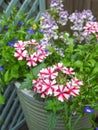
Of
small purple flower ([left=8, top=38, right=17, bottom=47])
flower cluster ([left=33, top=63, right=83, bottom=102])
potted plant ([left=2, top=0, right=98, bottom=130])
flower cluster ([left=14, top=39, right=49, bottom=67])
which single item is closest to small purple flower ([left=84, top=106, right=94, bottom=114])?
potted plant ([left=2, top=0, right=98, bottom=130])

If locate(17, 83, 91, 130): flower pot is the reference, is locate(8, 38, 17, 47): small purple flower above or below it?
above

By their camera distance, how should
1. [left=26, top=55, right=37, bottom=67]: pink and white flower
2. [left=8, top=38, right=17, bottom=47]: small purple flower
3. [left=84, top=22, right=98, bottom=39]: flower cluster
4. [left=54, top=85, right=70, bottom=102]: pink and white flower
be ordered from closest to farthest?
[left=54, top=85, right=70, bottom=102]: pink and white flower → [left=26, top=55, right=37, bottom=67]: pink and white flower → [left=84, top=22, right=98, bottom=39]: flower cluster → [left=8, top=38, right=17, bottom=47]: small purple flower

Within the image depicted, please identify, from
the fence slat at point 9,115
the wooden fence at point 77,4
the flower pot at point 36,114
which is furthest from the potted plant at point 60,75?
the fence slat at point 9,115

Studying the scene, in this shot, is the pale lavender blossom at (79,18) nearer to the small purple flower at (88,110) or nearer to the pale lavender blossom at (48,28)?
the pale lavender blossom at (48,28)

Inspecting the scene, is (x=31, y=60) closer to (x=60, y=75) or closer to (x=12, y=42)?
(x=60, y=75)

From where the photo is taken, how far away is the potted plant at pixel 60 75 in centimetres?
188

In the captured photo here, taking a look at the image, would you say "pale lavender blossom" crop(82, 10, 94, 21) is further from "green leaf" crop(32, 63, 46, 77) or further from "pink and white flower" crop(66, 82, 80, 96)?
"pink and white flower" crop(66, 82, 80, 96)

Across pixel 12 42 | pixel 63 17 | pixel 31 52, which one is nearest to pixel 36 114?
pixel 31 52

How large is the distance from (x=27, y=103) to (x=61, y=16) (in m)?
0.56

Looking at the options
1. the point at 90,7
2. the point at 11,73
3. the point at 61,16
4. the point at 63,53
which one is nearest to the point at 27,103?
the point at 11,73

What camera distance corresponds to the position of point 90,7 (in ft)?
8.54

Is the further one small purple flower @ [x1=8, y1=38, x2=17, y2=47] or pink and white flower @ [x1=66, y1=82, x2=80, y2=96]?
small purple flower @ [x1=8, y1=38, x2=17, y2=47]

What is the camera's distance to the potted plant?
188cm

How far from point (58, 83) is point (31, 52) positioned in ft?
1.07
